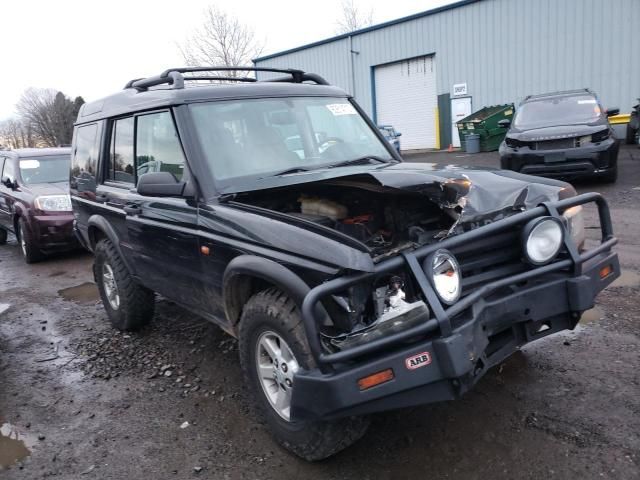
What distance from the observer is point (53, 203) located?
8133 mm

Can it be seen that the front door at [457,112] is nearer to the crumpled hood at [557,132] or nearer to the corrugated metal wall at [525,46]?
the corrugated metal wall at [525,46]

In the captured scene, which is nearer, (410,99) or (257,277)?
(257,277)

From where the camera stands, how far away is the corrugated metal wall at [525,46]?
658 inches

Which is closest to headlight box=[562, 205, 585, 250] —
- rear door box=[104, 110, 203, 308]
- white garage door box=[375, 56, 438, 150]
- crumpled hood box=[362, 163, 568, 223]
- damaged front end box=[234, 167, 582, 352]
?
damaged front end box=[234, 167, 582, 352]

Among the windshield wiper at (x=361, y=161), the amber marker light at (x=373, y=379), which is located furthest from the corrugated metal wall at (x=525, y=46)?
the amber marker light at (x=373, y=379)

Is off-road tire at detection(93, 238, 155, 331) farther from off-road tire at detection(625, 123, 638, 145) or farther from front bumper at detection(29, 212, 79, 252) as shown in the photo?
off-road tire at detection(625, 123, 638, 145)

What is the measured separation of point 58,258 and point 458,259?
7.94 m

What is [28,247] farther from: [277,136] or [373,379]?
[373,379]

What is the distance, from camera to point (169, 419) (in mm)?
3416

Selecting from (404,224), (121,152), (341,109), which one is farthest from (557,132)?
(121,152)

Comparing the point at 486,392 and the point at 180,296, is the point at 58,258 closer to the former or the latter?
the point at 180,296

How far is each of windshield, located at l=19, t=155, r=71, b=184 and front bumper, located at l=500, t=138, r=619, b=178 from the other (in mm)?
8076

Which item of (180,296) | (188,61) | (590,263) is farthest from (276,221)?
(188,61)

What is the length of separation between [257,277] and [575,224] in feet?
6.28
